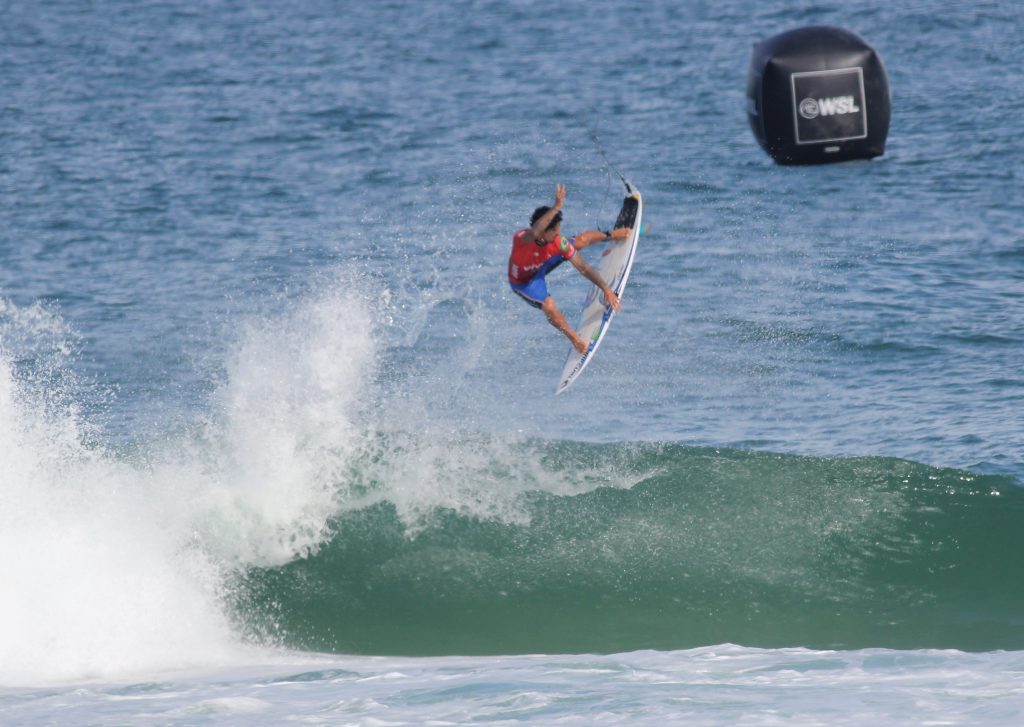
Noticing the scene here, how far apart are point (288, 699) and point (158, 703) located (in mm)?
1020

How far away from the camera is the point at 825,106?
12.9m

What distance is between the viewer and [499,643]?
1286 centimetres

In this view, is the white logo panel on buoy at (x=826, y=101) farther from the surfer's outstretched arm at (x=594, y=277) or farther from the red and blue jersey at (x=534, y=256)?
the red and blue jersey at (x=534, y=256)

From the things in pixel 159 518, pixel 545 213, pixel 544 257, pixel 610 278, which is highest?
pixel 545 213

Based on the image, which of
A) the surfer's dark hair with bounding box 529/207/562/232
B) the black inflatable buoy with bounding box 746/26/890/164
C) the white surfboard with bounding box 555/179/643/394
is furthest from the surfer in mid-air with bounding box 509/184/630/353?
the black inflatable buoy with bounding box 746/26/890/164

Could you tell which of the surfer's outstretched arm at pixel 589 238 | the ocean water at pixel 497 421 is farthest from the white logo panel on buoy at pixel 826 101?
the ocean water at pixel 497 421

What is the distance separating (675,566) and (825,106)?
4.38 meters

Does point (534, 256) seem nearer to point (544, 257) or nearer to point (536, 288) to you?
point (544, 257)

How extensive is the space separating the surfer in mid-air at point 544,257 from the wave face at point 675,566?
192 cm

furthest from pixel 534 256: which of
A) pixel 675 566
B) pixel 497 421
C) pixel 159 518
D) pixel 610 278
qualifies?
pixel 159 518

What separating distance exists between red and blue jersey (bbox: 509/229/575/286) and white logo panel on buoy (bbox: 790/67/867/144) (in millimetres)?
2344

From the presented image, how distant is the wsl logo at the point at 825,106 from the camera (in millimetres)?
12898

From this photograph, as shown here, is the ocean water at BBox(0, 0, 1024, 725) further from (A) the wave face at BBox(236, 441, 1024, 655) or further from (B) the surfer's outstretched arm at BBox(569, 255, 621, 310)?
(B) the surfer's outstretched arm at BBox(569, 255, 621, 310)

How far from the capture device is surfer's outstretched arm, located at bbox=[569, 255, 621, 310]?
12.9m
